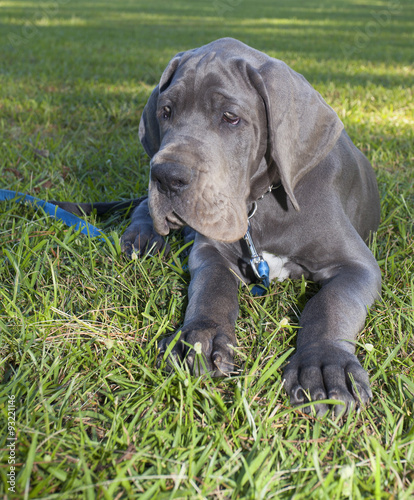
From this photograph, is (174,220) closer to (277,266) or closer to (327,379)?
(277,266)

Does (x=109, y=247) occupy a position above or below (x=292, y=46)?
above

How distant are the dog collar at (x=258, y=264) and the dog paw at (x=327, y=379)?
750 mm

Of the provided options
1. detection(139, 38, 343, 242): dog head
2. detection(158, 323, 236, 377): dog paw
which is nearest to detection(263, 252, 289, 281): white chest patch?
detection(139, 38, 343, 242): dog head

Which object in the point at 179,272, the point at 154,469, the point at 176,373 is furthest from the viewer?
the point at 179,272

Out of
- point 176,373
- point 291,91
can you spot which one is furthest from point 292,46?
point 176,373

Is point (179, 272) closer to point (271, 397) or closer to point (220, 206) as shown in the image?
point (220, 206)

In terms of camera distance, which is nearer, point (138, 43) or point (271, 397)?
point (271, 397)

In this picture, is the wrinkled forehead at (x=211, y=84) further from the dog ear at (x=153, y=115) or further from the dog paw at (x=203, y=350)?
the dog paw at (x=203, y=350)

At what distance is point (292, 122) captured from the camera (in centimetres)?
269

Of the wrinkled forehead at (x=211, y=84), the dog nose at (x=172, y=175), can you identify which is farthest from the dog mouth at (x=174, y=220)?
the wrinkled forehead at (x=211, y=84)

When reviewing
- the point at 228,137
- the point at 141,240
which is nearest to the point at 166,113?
the point at 228,137

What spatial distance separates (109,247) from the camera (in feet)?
10.5

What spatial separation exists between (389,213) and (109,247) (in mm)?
2124

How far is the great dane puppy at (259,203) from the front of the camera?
231 cm
